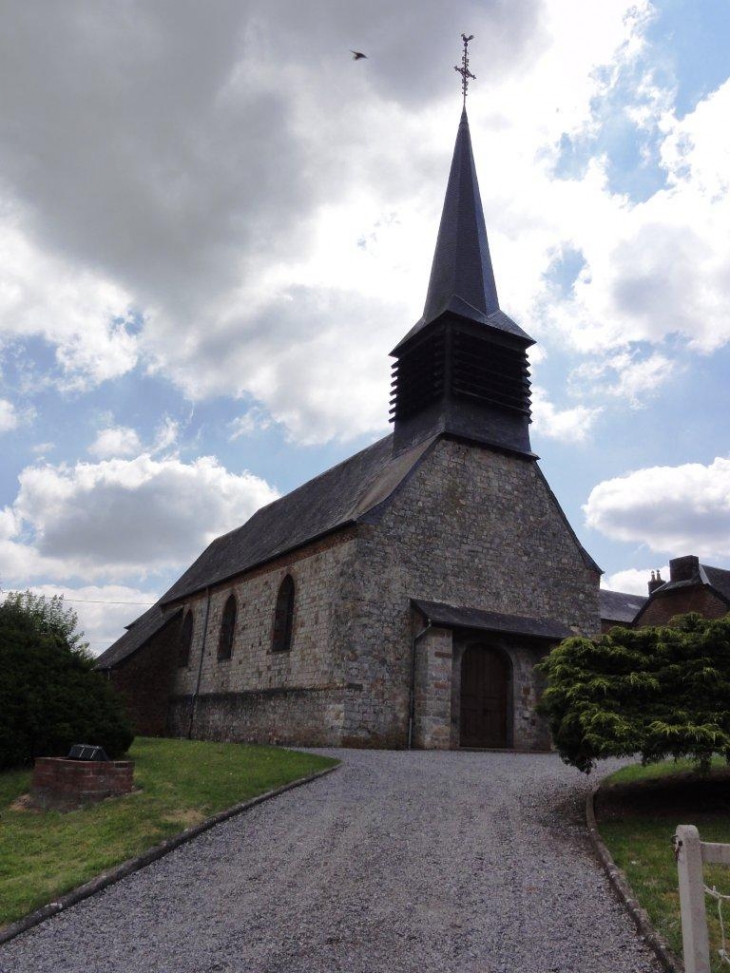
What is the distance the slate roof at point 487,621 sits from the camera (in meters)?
17.9

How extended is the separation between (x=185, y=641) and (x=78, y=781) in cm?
1937

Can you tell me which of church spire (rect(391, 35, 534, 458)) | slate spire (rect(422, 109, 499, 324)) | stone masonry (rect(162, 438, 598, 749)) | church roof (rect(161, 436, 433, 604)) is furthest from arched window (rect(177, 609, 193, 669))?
slate spire (rect(422, 109, 499, 324))

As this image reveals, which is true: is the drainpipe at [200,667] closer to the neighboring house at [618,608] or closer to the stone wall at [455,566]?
the stone wall at [455,566]

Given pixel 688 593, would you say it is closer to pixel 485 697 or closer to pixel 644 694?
pixel 485 697

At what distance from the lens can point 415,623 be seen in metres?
18.2

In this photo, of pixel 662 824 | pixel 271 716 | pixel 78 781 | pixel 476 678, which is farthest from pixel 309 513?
pixel 662 824

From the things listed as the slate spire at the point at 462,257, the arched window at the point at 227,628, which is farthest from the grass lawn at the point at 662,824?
the arched window at the point at 227,628

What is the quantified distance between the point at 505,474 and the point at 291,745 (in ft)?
29.1

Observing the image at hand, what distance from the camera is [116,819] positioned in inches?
342

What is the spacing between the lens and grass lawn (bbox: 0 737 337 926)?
7.10m

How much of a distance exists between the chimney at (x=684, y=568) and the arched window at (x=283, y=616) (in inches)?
682

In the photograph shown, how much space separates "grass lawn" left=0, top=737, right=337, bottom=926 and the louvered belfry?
10.9 metres

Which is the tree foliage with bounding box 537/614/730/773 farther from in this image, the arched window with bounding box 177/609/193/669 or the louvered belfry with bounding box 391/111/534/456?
the arched window with bounding box 177/609/193/669

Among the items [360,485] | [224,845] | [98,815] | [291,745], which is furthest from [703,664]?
[360,485]
